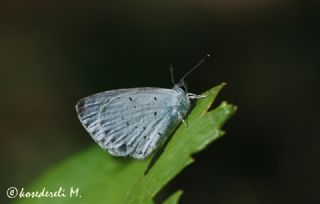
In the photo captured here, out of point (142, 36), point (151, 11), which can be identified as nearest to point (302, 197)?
point (142, 36)

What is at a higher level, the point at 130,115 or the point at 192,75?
the point at 130,115

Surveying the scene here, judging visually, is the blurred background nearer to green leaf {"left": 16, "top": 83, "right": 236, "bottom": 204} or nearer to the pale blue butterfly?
the pale blue butterfly

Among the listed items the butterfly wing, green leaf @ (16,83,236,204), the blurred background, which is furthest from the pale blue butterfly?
the blurred background

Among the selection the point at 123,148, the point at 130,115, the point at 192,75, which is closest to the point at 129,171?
the point at 123,148

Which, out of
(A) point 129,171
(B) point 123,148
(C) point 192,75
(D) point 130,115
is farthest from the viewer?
(C) point 192,75

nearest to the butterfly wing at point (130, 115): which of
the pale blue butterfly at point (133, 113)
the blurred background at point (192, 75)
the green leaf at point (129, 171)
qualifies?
the pale blue butterfly at point (133, 113)

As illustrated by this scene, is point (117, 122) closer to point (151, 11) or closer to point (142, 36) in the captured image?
point (142, 36)

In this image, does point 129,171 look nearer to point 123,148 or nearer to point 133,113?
point 123,148
